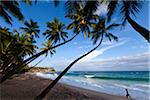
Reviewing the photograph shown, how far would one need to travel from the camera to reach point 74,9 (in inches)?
410

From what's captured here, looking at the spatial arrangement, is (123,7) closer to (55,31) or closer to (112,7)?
(112,7)

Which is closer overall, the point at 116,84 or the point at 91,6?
the point at 91,6

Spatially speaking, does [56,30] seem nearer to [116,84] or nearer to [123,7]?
[116,84]

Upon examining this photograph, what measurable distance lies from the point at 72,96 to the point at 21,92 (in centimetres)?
430

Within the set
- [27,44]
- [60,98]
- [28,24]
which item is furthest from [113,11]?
[28,24]

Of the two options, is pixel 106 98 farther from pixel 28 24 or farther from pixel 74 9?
pixel 28 24

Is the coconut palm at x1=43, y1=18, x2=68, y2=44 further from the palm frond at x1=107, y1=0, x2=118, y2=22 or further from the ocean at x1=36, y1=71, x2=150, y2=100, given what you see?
the palm frond at x1=107, y1=0, x2=118, y2=22

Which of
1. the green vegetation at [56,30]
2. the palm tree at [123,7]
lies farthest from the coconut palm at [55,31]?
the palm tree at [123,7]

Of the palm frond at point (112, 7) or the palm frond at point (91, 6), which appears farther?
the palm frond at point (91, 6)

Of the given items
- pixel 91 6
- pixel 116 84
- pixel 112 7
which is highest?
pixel 91 6

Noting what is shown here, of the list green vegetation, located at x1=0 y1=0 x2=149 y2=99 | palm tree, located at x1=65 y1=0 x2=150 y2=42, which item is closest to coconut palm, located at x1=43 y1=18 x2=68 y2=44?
green vegetation, located at x1=0 y1=0 x2=149 y2=99

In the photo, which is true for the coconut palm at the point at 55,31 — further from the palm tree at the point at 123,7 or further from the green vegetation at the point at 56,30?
the palm tree at the point at 123,7

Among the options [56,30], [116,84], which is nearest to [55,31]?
[56,30]

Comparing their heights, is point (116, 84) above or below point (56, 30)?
below
